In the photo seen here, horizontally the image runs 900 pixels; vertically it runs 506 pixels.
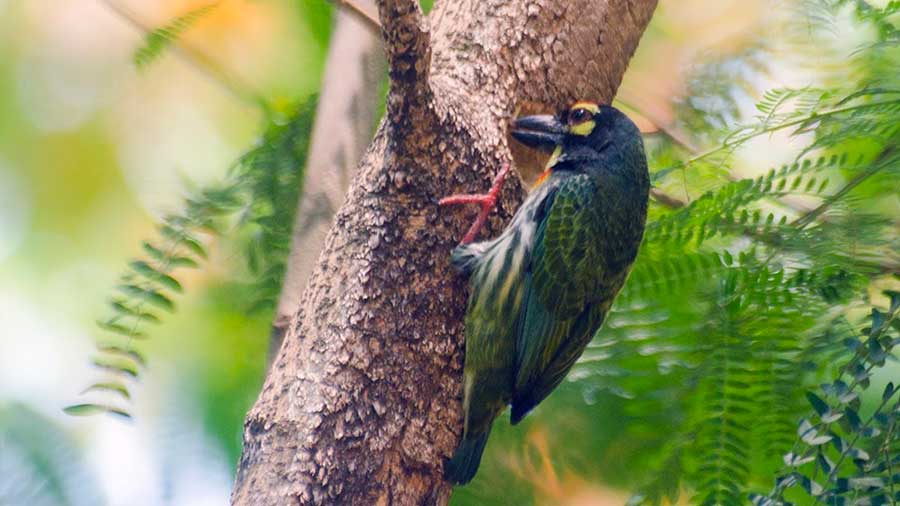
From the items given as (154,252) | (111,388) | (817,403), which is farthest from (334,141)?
(817,403)

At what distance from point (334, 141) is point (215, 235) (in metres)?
0.33

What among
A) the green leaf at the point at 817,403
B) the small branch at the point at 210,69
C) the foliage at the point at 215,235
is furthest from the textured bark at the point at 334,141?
the green leaf at the point at 817,403

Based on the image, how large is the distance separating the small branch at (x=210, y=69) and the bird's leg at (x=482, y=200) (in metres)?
0.87

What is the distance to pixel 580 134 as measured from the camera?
191 cm

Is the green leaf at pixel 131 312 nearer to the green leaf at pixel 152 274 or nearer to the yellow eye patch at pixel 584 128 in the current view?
the green leaf at pixel 152 274

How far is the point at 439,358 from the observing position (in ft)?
5.41

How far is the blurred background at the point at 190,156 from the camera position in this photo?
78.1 inches

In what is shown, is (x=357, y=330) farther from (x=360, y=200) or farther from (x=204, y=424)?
(x=204, y=424)

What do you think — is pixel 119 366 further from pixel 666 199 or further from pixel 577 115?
pixel 666 199

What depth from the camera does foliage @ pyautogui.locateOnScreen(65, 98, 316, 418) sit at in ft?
5.85

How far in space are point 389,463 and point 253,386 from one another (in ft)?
2.75

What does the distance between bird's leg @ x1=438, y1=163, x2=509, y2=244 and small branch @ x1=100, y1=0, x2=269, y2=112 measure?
87cm

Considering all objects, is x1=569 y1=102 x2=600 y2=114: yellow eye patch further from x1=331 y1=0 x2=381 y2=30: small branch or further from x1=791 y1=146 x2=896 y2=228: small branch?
x1=331 y1=0 x2=381 y2=30: small branch

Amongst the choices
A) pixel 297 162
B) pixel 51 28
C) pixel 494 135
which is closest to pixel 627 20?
pixel 494 135
